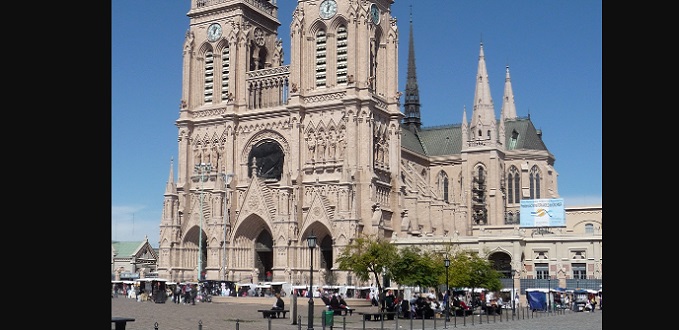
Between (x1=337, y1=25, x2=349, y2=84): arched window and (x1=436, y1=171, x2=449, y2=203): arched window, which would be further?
(x1=436, y1=171, x2=449, y2=203): arched window

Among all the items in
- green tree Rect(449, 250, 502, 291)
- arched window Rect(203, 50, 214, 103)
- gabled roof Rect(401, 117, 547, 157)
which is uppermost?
arched window Rect(203, 50, 214, 103)

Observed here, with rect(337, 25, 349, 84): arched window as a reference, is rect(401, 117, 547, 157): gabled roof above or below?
below

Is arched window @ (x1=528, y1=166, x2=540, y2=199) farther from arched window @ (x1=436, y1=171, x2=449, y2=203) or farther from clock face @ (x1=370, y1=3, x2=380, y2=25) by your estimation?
clock face @ (x1=370, y1=3, x2=380, y2=25)

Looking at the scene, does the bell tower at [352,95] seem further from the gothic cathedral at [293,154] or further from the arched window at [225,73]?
the arched window at [225,73]

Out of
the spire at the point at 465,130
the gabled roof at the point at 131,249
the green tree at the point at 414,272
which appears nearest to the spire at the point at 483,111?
the spire at the point at 465,130

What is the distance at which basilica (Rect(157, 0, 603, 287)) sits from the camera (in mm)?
70500

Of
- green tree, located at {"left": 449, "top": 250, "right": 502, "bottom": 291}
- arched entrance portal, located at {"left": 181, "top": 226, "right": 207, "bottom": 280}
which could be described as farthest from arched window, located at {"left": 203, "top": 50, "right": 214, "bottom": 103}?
green tree, located at {"left": 449, "top": 250, "right": 502, "bottom": 291}

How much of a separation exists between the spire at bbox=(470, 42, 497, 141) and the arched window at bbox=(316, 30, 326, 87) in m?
22.7

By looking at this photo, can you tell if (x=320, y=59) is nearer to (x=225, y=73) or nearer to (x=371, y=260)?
(x=225, y=73)

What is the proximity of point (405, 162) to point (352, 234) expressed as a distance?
793 inches
